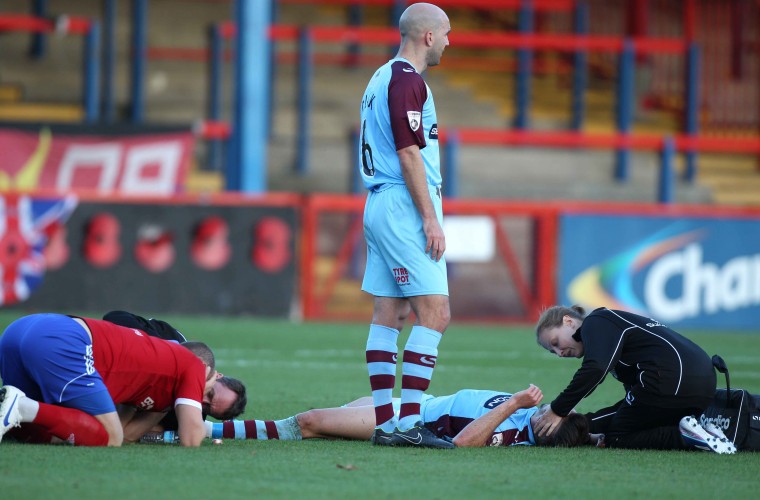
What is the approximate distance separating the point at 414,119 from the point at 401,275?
0.71m

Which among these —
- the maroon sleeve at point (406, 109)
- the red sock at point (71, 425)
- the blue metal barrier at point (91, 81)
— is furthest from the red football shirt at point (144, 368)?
the blue metal barrier at point (91, 81)

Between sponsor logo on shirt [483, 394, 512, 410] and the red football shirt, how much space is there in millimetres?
1366

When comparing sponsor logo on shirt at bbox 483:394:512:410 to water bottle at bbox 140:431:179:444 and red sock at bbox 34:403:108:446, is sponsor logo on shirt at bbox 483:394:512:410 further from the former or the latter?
red sock at bbox 34:403:108:446

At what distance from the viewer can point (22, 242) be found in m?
13.1

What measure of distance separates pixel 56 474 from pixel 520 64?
46.1 ft

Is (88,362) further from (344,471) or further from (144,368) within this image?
(344,471)

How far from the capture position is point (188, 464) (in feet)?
17.5

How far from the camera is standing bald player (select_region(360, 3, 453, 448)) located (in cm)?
601

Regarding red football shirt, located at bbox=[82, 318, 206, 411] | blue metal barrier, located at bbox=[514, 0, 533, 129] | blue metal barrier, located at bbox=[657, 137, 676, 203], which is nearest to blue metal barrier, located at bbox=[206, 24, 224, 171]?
blue metal barrier, located at bbox=[514, 0, 533, 129]

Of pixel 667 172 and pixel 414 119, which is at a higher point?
pixel 667 172

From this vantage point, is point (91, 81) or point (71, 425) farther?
point (91, 81)

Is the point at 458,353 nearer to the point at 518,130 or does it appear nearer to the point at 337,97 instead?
the point at 518,130

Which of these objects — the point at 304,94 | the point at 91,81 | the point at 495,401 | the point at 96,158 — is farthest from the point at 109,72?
the point at 495,401

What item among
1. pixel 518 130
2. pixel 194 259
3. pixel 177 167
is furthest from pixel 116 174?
pixel 518 130
